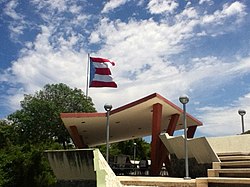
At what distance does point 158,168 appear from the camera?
20.5 meters

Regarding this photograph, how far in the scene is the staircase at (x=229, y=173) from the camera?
34.5 ft

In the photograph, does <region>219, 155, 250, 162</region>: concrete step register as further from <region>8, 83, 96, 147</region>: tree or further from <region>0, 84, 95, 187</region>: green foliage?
<region>8, 83, 96, 147</region>: tree

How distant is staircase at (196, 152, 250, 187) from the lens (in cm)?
1052

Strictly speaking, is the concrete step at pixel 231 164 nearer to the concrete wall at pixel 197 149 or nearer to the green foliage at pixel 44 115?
the concrete wall at pixel 197 149

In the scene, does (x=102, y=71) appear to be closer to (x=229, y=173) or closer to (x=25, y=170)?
(x=25, y=170)

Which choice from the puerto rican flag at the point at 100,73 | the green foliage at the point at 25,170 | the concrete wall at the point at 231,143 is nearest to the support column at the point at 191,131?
the concrete wall at the point at 231,143

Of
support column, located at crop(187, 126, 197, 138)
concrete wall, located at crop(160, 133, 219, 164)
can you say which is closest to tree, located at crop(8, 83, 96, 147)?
support column, located at crop(187, 126, 197, 138)

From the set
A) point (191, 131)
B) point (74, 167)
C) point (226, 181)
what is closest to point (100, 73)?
point (74, 167)

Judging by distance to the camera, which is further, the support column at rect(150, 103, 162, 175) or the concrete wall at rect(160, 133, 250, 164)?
the support column at rect(150, 103, 162, 175)

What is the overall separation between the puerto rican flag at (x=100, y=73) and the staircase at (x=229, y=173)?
8.59m

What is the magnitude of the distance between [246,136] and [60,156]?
963 cm

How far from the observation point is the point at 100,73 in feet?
68.6

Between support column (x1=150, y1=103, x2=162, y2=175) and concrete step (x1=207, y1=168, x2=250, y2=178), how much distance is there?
24.9 feet

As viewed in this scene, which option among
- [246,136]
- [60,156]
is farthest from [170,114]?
[60,156]
